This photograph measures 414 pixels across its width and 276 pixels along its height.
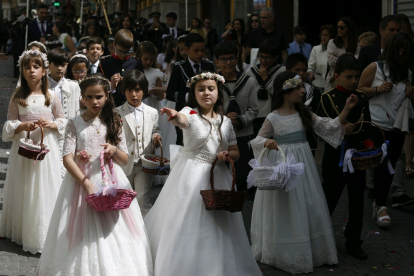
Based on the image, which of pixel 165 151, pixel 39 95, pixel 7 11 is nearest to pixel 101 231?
pixel 39 95

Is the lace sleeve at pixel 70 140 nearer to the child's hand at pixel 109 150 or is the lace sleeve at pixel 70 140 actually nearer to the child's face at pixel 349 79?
the child's hand at pixel 109 150

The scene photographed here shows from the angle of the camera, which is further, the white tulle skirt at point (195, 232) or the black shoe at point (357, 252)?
the black shoe at point (357, 252)

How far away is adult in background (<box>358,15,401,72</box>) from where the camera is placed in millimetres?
7812

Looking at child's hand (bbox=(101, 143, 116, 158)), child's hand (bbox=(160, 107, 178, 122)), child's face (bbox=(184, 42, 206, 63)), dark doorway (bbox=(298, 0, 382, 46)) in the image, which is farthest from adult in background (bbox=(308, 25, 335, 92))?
child's hand (bbox=(101, 143, 116, 158))

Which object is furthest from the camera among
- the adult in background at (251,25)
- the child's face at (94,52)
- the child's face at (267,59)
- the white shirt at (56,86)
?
the adult in background at (251,25)

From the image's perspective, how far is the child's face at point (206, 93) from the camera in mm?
5441

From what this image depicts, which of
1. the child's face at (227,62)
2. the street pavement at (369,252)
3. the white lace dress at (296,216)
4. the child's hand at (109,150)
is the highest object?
the child's face at (227,62)

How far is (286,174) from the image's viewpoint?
542 cm

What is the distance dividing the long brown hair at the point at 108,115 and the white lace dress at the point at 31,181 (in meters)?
1.34

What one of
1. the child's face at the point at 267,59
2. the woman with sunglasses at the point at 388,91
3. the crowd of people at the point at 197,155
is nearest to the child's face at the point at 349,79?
the crowd of people at the point at 197,155

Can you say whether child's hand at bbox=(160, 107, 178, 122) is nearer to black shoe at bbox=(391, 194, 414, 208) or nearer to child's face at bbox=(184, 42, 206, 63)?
child's face at bbox=(184, 42, 206, 63)

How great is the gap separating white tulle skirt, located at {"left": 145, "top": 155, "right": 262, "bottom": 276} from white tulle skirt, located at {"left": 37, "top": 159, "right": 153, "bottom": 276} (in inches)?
7.7

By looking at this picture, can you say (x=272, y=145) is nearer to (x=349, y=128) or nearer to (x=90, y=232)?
(x=349, y=128)

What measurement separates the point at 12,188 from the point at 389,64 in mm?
4441
